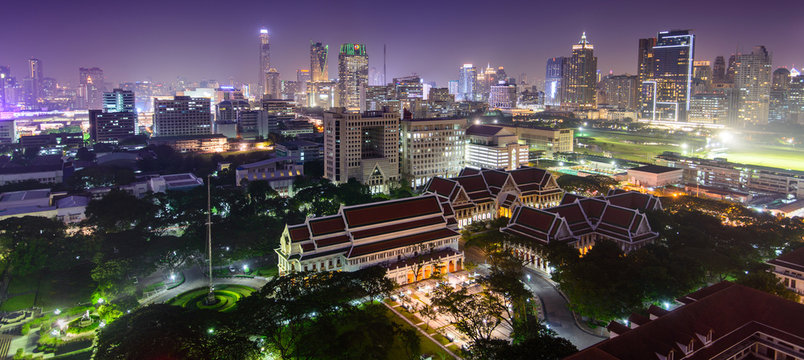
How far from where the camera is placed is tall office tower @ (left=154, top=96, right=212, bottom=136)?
141875 millimetres

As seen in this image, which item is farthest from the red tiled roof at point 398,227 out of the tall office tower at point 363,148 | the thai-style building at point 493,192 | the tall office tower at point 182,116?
the tall office tower at point 182,116

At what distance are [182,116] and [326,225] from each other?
376 feet

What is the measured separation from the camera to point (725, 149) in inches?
5610

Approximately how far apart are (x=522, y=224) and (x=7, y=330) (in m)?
47.2

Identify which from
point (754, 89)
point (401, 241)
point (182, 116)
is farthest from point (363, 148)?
point (754, 89)

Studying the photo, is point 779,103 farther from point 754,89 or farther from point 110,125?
point 110,125

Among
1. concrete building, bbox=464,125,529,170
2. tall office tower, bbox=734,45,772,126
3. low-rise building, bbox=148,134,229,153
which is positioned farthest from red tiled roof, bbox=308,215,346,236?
tall office tower, bbox=734,45,772,126

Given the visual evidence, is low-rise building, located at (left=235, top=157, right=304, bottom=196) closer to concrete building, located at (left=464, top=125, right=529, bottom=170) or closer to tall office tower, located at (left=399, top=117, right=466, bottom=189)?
tall office tower, located at (left=399, top=117, right=466, bottom=189)

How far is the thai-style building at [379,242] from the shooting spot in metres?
45.8

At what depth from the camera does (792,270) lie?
4206cm

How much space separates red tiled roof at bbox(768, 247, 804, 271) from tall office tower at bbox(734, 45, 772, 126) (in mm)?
163722

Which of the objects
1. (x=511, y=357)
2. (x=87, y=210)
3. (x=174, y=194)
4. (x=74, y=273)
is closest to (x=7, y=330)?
(x=74, y=273)

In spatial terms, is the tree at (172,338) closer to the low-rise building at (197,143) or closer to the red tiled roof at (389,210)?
the red tiled roof at (389,210)

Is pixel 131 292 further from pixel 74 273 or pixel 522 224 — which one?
pixel 522 224
